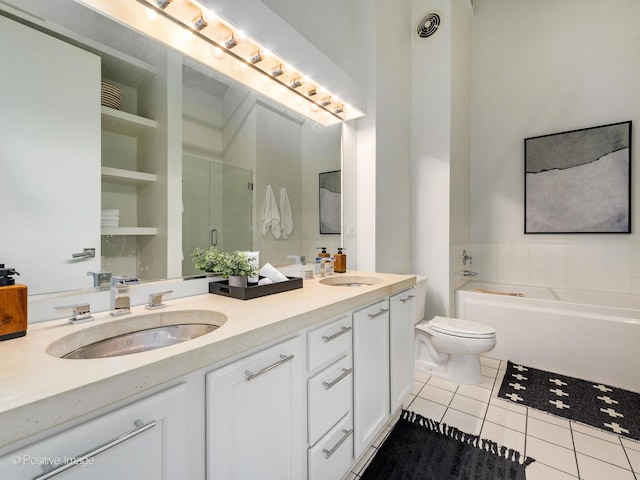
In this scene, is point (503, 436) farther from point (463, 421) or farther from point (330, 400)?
point (330, 400)

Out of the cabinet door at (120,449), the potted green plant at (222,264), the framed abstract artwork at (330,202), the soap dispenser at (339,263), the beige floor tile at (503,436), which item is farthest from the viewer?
the framed abstract artwork at (330,202)

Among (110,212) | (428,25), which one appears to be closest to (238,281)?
(110,212)

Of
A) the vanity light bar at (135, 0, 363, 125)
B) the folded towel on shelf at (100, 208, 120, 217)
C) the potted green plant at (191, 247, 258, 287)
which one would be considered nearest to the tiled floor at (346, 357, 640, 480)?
the potted green plant at (191, 247, 258, 287)

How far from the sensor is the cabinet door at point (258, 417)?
0.79 m

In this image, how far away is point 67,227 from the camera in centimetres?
102

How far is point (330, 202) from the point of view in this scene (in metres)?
2.30

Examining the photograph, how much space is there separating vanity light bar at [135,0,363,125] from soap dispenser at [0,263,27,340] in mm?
1060

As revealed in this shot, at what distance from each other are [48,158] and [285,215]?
1168mm

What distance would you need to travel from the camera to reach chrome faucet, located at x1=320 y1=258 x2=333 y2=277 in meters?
1.98

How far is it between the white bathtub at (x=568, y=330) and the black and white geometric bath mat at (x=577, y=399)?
0.11m

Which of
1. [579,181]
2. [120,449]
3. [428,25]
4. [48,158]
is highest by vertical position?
[428,25]

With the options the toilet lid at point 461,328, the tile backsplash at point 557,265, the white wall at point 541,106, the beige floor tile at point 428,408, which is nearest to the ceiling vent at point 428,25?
the white wall at point 541,106

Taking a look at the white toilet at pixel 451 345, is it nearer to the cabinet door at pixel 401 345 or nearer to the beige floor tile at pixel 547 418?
the beige floor tile at pixel 547 418

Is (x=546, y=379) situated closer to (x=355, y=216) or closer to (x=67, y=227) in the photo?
(x=355, y=216)
